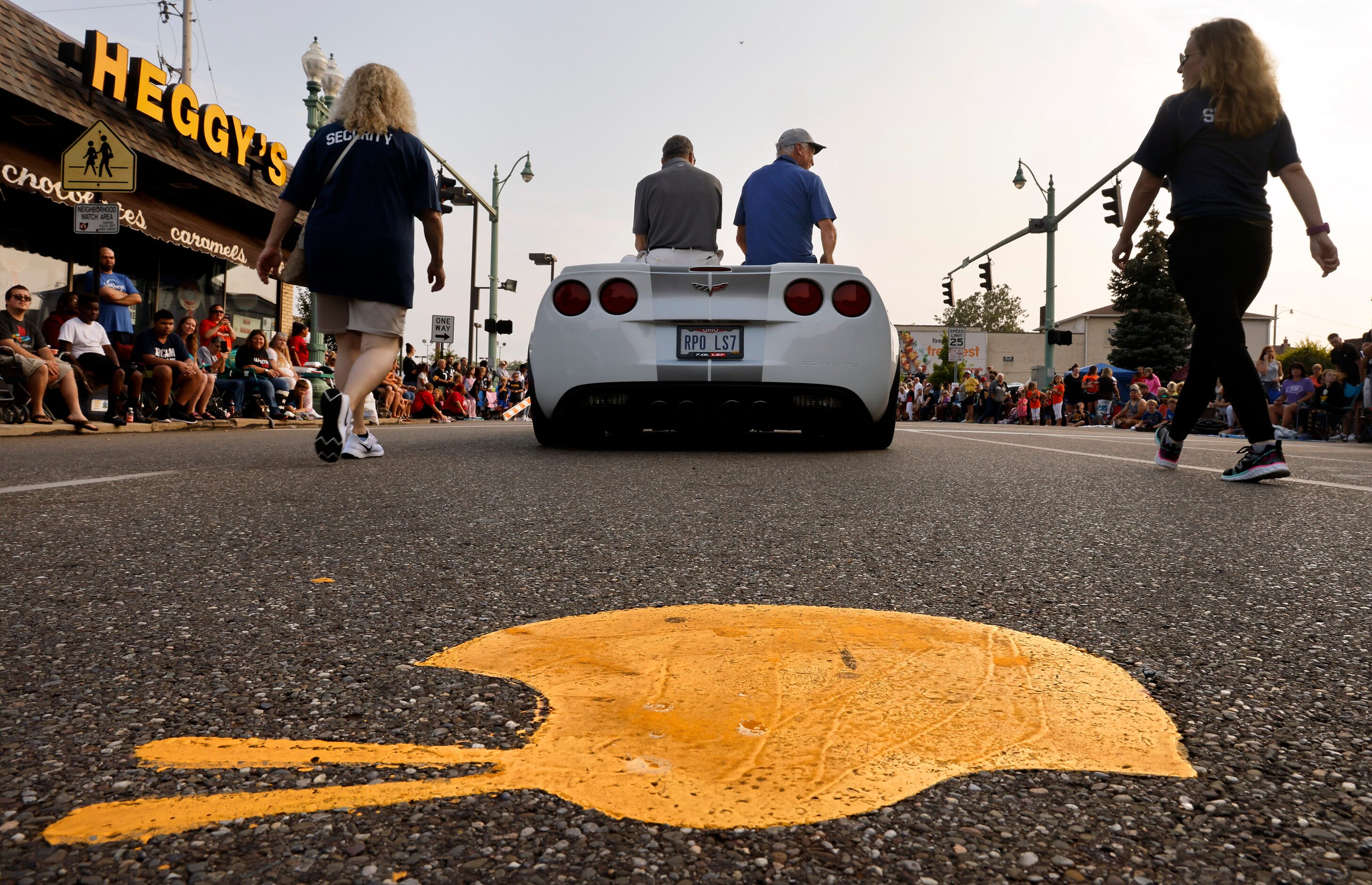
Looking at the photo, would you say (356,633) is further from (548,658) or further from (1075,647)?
(1075,647)

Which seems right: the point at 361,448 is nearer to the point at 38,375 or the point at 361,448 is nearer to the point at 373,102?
the point at 373,102

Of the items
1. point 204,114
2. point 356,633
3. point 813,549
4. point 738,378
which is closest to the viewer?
point 356,633

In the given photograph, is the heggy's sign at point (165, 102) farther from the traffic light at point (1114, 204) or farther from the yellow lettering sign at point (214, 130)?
the traffic light at point (1114, 204)

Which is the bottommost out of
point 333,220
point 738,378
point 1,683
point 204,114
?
point 1,683

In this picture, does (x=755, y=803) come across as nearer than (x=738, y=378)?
Yes

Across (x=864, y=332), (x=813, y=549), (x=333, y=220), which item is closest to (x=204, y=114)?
(x=333, y=220)

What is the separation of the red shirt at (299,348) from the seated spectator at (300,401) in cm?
115

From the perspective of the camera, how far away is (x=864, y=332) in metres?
5.78

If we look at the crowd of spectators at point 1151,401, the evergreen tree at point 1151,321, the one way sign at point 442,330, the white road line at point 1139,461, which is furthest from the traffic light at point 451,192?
the evergreen tree at point 1151,321

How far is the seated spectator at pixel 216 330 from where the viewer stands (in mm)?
12672

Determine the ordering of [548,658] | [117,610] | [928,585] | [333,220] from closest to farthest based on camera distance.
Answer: [548,658] → [117,610] → [928,585] → [333,220]

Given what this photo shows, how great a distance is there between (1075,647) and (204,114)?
18.3 metres

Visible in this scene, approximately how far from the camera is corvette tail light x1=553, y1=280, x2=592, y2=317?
18.9ft

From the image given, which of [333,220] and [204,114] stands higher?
[204,114]
